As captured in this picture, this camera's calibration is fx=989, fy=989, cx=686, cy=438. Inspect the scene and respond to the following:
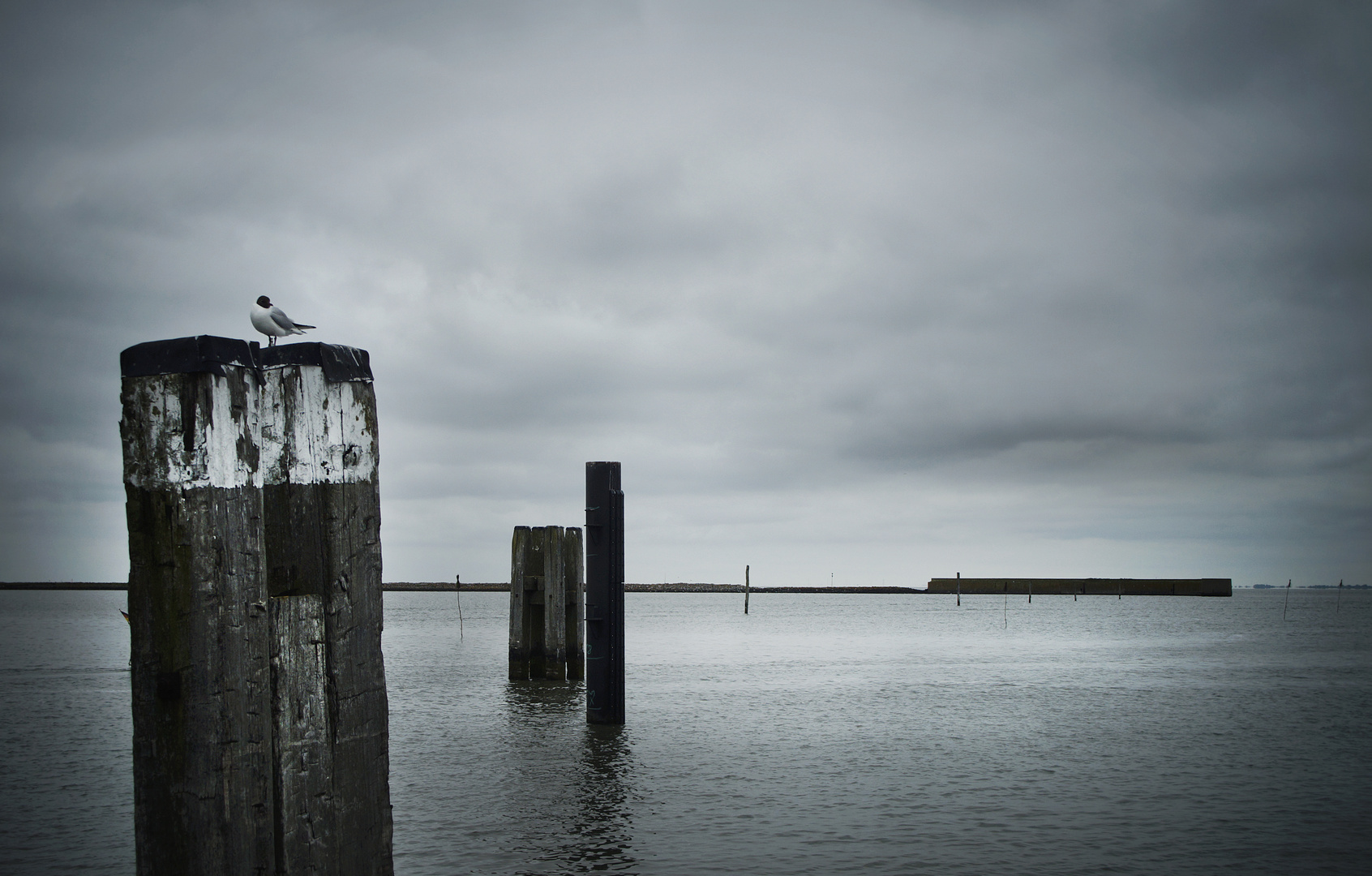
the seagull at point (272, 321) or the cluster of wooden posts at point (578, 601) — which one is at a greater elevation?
the seagull at point (272, 321)

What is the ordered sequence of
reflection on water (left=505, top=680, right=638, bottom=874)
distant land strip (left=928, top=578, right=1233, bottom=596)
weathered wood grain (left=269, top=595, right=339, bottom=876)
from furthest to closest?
distant land strip (left=928, top=578, right=1233, bottom=596), reflection on water (left=505, top=680, right=638, bottom=874), weathered wood grain (left=269, top=595, right=339, bottom=876)

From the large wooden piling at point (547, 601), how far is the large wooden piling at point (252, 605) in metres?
14.3

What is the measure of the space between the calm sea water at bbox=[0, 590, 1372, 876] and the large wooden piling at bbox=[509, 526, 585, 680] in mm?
627

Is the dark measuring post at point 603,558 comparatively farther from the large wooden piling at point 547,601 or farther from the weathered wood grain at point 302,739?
the weathered wood grain at point 302,739

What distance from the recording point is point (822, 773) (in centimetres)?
1133

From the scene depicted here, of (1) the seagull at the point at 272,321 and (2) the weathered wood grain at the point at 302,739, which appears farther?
(1) the seagull at the point at 272,321

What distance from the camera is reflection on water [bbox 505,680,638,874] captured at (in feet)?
26.2

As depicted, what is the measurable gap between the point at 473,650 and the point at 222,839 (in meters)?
29.2

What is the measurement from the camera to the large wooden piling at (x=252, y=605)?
135 inches

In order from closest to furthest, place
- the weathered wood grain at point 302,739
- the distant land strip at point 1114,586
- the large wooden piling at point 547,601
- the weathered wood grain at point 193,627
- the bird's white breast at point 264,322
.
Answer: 1. the weathered wood grain at point 193,627
2. the weathered wood grain at point 302,739
3. the bird's white breast at point 264,322
4. the large wooden piling at point 547,601
5. the distant land strip at point 1114,586

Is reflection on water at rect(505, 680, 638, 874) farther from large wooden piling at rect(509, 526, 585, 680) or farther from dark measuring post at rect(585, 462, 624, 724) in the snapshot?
large wooden piling at rect(509, 526, 585, 680)

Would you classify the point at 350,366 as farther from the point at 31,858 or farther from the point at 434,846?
the point at 31,858

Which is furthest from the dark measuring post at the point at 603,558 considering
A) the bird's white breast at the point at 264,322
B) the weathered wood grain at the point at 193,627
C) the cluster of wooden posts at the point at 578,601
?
the weathered wood grain at the point at 193,627

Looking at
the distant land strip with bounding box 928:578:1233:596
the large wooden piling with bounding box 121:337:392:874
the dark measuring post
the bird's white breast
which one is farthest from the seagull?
the distant land strip with bounding box 928:578:1233:596
